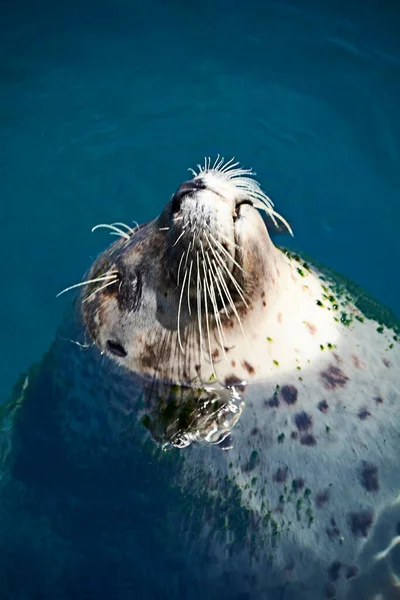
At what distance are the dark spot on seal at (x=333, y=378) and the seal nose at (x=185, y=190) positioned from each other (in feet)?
4.01

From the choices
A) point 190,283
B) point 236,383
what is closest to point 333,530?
point 236,383

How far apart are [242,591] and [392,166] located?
6652mm

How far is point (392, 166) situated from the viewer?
8859 millimetres

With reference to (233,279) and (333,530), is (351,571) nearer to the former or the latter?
(333,530)

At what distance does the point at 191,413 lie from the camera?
12.2ft

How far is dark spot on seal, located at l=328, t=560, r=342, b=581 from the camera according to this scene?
3.46 metres

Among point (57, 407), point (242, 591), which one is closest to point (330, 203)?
point (57, 407)

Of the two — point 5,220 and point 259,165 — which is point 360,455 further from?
point 5,220

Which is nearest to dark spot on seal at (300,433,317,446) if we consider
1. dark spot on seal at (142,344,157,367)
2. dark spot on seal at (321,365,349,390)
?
dark spot on seal at (321,365,349,390)

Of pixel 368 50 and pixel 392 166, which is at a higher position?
pixel 368 50

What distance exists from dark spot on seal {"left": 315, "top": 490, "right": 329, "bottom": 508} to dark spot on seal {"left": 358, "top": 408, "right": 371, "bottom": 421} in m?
0.45

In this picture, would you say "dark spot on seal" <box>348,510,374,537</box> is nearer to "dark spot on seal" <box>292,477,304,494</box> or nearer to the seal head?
"dark spot on seal" <box>292,477,304,494</box>

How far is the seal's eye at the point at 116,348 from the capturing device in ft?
12.6

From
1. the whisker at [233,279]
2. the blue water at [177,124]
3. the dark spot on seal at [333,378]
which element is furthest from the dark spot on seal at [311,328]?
the blue water at [177,124]
